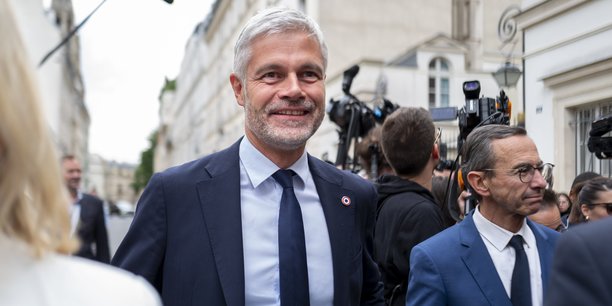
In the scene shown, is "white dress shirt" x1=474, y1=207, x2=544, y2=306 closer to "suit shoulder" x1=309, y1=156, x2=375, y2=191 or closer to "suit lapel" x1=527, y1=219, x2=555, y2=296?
"suit lapel" x1=527, y1=219, x2=555, y2=296

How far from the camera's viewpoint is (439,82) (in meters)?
20.6

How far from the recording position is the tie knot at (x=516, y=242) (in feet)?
8.91

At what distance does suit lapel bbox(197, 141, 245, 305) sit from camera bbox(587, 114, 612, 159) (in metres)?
1.97

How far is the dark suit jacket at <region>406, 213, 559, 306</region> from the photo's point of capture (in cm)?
260

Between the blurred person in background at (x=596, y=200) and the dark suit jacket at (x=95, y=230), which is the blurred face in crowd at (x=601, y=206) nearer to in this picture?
the blurred person in background at (x=596, y=200)

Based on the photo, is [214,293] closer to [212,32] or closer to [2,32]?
[2,32]

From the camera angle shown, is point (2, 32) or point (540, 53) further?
point (540, 53)

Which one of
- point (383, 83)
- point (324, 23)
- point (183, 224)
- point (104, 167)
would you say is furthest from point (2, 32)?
point (104, 167)

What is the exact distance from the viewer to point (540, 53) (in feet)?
33.1

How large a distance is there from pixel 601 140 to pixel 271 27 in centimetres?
195

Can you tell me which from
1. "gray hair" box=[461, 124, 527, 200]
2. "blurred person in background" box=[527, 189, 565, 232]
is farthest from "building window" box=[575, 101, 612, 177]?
"gray hair" box=[461, 124, 527, 200]

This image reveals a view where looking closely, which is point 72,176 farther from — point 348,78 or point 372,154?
point 372,154

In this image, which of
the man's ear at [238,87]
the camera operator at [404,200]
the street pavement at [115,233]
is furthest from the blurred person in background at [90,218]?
the man's ear at [238,87]

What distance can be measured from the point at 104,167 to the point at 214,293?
177m
